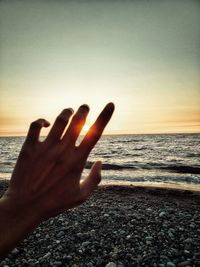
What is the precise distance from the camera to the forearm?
137cm

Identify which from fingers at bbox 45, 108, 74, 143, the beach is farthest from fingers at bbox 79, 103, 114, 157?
the beach

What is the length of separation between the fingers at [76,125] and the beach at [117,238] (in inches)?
184

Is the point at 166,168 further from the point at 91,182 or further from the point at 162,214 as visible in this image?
the point at 91,182

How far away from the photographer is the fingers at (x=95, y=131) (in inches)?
62.6

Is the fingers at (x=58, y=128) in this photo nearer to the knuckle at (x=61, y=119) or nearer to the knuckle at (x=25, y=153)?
the knuckle at (x=61, y=119)

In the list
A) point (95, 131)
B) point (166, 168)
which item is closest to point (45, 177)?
point (95, 131)

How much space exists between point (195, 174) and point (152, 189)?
7.89m

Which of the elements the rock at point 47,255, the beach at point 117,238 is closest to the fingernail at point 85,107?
the beach at point 117,238

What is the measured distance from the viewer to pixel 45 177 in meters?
1.52

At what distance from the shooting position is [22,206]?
4.69 feet

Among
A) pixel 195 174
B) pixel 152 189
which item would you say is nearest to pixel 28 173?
pixel 152 189

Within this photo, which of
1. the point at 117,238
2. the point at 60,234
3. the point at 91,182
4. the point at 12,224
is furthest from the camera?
the point at 60,234

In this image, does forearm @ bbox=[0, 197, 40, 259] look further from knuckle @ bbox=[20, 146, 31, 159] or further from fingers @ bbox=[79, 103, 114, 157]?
fingers @ bbox=[79, 103, 114, 157]

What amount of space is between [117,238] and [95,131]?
5.67 meters
